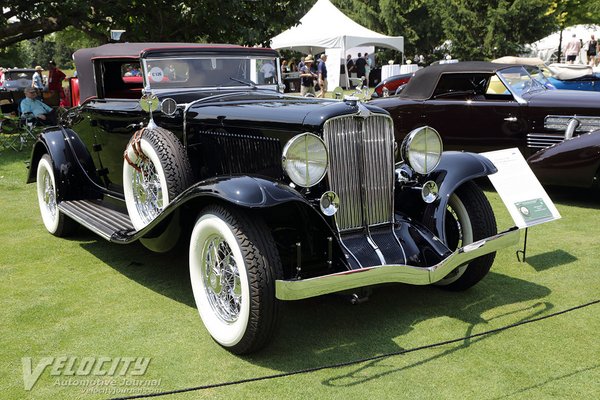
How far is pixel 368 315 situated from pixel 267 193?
121cm

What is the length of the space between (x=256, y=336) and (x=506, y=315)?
1.68 m

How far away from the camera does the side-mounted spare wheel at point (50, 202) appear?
570cm

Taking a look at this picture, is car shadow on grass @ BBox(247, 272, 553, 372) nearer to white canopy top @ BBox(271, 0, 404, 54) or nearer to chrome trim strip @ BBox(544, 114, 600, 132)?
chrome trim strip @ BBox(544, 114, 600, 132)

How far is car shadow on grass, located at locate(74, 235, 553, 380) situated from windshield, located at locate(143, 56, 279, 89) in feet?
5.11

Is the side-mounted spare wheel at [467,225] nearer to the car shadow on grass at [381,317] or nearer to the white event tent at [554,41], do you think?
the car shadow on grass at [381,317]

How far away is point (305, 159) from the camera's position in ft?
11.4

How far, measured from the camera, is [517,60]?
620 inches

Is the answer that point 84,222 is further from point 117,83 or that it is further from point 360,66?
point 360,66

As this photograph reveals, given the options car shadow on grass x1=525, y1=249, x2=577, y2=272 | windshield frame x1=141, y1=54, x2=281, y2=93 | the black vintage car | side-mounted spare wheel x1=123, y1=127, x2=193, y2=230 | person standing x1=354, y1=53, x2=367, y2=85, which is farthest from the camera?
person standing x1=354, y1=53, x2=367, y2=85

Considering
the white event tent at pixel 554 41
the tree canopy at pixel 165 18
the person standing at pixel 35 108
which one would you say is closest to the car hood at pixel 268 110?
the person standing at pixel 35 108

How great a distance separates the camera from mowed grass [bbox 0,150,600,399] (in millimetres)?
3008

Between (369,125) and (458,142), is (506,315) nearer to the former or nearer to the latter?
(369,125)

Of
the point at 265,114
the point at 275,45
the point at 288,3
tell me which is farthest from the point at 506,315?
the point at 275,45


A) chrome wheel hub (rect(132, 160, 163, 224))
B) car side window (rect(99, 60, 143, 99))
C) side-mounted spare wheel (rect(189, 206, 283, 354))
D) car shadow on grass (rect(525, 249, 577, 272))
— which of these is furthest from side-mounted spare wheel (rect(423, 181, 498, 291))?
car side window (rect(99, 60, 143, 99))
